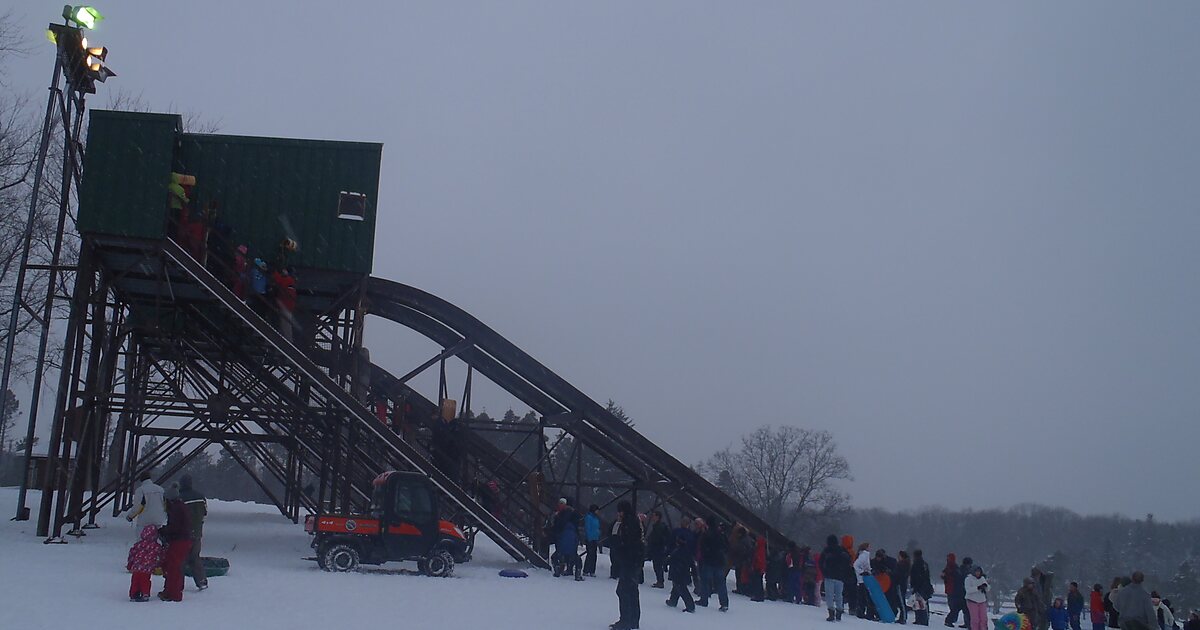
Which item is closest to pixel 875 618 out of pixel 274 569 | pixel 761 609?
pixel 761 609

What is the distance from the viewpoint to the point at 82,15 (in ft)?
61.0

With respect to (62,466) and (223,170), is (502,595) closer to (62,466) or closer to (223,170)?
(62,466)

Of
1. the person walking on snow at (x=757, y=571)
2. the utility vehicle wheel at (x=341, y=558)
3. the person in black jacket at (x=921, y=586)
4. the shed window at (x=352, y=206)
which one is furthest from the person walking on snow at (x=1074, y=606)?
the shed window at (x=352, y=206)

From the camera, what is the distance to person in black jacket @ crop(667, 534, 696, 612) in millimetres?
15930

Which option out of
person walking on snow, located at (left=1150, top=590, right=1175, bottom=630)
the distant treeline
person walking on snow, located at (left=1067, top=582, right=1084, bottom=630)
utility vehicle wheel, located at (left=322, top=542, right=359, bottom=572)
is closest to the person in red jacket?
utility vehicle wheel, located at (left=322, top=542, right=359, bottom=572)

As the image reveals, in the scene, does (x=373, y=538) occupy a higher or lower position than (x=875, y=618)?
higher

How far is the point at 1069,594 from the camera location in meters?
23.1

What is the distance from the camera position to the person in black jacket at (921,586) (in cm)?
1967

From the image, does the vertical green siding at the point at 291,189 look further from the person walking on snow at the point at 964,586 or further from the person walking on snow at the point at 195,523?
the person walking on snow at the point at 964,586

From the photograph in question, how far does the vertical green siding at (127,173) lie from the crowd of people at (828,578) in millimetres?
10038

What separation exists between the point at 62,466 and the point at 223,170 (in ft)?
23.6

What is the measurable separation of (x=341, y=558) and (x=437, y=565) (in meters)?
1.71

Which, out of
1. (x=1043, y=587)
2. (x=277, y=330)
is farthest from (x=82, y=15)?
(x=1043, y=587)

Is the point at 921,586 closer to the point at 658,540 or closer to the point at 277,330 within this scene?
the point at 658,540
